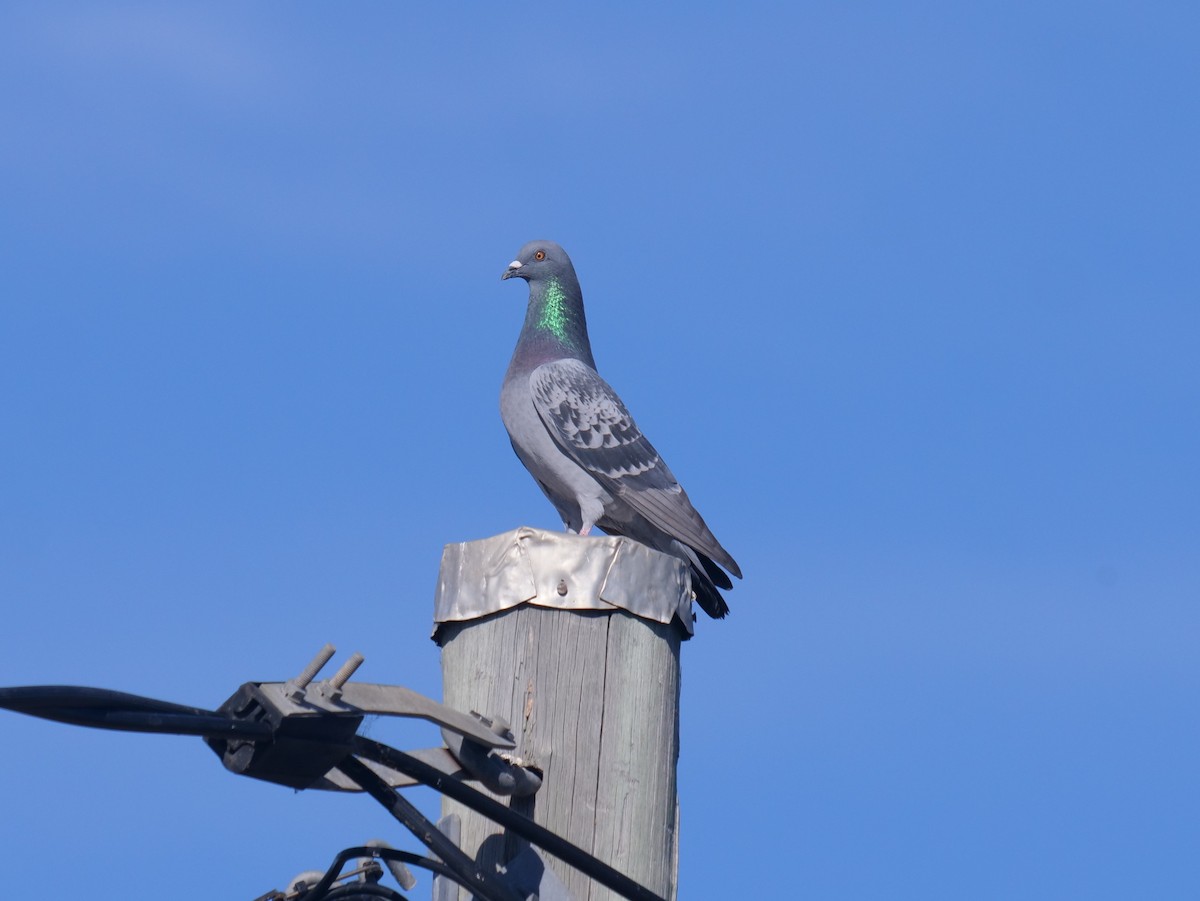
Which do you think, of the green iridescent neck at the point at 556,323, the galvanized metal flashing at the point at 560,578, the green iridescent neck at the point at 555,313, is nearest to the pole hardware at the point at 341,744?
the galvanized metal flashing at the point at 560,578

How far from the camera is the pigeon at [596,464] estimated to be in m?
7.07

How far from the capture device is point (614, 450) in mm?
7363

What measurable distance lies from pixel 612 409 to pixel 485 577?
3921mm

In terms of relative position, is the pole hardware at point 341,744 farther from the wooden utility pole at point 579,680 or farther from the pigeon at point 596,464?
the pigeon at point 596,464

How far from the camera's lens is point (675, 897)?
3607mm

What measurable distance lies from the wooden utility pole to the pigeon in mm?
3221

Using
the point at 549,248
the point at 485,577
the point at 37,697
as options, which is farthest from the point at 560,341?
the point at 37,697

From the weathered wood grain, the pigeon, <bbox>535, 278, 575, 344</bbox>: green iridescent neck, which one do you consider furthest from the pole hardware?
<bbox>535, 278, 575, 344</bbox>: green iridescent neck

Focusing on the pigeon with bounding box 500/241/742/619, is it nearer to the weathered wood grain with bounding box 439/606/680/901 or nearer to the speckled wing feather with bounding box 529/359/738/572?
the speckled wing feather with bounding box 529/359/738/572

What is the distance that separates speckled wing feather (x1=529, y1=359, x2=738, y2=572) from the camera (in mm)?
7094

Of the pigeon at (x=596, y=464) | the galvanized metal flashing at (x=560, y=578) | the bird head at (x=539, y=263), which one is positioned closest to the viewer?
the galvanized metal flashing at (x=560, y=578)

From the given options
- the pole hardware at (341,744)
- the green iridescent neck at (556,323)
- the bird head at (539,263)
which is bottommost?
the pole hardware at (341,744)

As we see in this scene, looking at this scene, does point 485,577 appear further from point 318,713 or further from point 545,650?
point 318,713

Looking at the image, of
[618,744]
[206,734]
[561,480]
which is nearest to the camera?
[206,734]
